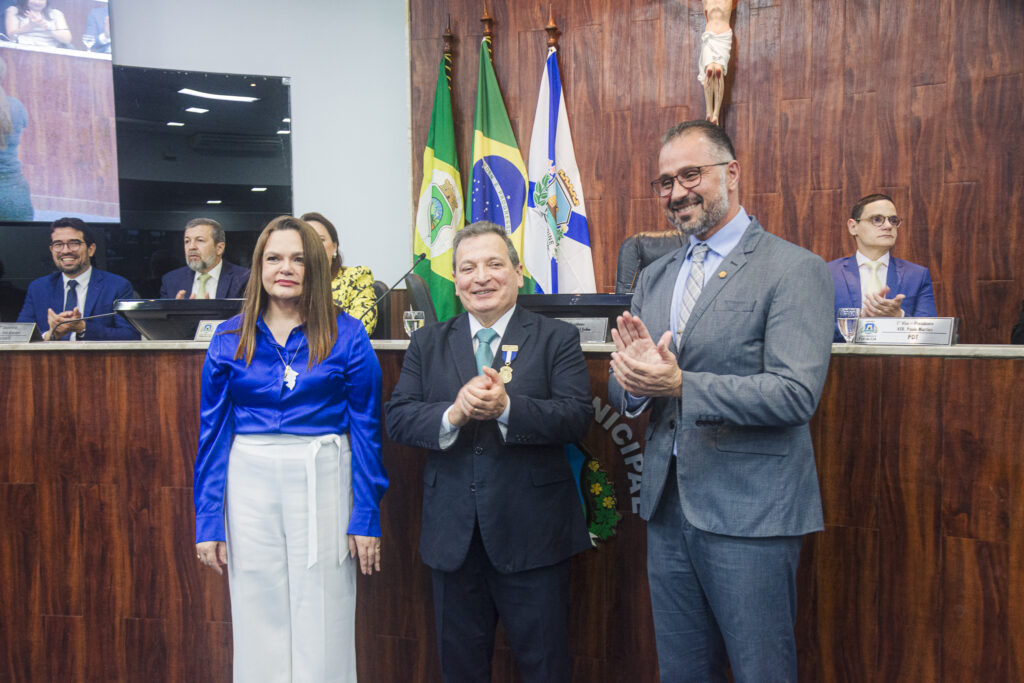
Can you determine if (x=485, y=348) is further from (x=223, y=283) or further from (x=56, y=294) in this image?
(x=56, y=294)

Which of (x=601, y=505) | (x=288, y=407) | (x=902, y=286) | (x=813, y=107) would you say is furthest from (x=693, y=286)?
(x=813, y=107)

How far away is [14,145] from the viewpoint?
431 centimetres

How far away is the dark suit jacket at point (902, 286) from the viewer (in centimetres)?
308

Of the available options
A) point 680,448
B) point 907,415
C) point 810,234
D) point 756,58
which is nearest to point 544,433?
point 680,448

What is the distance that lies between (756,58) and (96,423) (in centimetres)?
390

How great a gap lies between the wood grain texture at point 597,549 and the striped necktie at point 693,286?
454mm

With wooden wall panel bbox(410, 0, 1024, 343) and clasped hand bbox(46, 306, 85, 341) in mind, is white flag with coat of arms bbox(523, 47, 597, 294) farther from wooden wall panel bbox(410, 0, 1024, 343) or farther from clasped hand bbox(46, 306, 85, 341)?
clasped hand bbox(46, 306, 85, 341)

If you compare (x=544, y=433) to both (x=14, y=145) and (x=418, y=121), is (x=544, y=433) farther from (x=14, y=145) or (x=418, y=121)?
(x=14, y=145)

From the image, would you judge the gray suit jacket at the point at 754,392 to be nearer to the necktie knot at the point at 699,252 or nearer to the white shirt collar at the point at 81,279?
the necktie knot at the point at 699,252

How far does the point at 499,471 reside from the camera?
162 cm

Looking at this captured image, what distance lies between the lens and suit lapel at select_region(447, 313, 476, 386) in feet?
5.55

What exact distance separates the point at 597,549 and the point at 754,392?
2.69 ft

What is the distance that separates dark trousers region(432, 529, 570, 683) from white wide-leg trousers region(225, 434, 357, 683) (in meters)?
0.28

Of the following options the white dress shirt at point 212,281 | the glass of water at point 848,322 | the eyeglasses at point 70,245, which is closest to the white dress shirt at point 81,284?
the eyeglasses at point 70,245
